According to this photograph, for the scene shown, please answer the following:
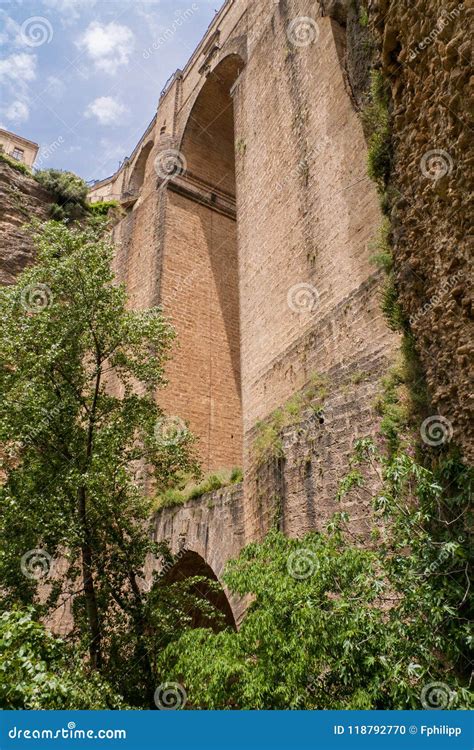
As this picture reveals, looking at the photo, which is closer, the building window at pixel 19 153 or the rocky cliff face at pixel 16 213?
the rocky cliff face at pixel 16 213

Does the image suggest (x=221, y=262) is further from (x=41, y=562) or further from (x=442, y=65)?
(x=442, y=65)

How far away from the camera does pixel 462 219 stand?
365cm

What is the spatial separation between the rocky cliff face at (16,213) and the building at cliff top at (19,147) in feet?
55.4

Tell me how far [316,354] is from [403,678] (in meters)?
4.29

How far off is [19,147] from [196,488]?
33.3m

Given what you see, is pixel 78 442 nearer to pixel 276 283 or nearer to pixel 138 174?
pixel 276 283

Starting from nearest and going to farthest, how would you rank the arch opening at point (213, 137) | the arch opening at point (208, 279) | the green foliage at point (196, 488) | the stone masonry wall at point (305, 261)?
the stone masonry wall at point (305, 261) < the green foliage at point (196, 488) < the arch opening at point (208, 279) < the arch opening at point (213, 137)

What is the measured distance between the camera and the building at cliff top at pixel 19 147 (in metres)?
34.3

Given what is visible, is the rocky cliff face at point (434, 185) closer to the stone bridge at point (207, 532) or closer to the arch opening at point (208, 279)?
the stone bridge at point (207, 532)

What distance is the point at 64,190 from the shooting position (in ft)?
66.9

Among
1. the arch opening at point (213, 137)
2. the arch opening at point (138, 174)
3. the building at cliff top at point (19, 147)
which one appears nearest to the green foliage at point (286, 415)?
the arch opening at point (213, 137)

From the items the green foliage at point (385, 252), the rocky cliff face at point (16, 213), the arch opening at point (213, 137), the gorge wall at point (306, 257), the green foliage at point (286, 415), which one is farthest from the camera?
the rocky cliff face at point (16, 213)

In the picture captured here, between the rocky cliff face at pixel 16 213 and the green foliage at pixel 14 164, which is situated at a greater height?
the green foliage at pixel 14 164

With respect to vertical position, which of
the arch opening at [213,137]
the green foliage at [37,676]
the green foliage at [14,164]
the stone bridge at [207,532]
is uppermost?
the green foliage at [14,164]
